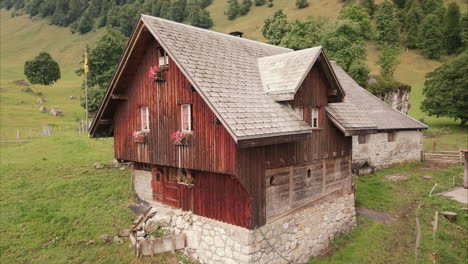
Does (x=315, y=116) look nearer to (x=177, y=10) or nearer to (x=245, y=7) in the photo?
(x=245, y=7)

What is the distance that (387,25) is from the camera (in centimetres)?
7725

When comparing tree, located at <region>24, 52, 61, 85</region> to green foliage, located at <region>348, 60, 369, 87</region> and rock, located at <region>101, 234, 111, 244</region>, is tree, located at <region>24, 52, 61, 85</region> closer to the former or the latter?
green foliage, located at <region>348, 60, 369, 87</region>

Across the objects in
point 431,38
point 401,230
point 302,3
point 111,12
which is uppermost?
point 111,12

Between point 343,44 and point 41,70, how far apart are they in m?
61.9

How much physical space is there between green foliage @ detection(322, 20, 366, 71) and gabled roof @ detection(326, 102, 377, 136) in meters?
29.7

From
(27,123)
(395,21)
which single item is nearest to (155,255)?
(27,123)

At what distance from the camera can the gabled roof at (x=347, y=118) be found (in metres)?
14.7

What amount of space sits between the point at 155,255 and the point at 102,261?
6.64 ft

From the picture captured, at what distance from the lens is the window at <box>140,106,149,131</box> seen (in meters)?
14.0

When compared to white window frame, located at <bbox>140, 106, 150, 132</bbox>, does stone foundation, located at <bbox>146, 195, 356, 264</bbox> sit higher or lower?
lower

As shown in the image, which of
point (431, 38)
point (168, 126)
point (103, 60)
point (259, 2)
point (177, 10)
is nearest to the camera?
point (168, 126)

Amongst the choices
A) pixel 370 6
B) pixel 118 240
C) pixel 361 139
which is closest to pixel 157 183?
pixel 118 240

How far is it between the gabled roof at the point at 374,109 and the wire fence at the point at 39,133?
2569 cm

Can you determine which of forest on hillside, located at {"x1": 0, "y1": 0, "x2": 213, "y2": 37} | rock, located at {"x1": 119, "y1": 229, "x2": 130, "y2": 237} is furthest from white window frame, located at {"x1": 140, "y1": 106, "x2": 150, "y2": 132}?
forest on hillside, located at {"x1": 0, "y1": 0, "x2": 213, "y2": 37}
